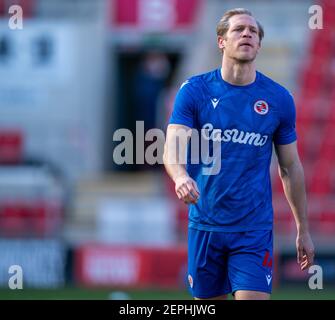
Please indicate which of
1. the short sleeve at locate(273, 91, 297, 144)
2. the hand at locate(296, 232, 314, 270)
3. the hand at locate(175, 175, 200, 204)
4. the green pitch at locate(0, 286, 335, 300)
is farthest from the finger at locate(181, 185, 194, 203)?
the green pitch at locate(0, 286, 335, 300)

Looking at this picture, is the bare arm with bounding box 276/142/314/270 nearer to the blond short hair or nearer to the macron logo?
the macron logo

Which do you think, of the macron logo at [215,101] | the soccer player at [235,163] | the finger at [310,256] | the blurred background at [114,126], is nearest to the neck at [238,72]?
the soccer player at [235,163]

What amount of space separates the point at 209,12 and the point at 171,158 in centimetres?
1183

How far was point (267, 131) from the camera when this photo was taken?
6082 millimetres

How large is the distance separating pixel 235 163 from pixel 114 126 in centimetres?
1208

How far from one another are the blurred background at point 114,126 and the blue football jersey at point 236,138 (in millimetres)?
6519

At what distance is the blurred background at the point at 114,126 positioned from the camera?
12875 millimetres

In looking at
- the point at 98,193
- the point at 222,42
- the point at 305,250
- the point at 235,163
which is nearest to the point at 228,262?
the point at 305,250

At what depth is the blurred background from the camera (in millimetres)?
12875

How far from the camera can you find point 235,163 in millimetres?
6066

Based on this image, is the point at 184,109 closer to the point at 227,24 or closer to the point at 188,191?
the point at 227,24

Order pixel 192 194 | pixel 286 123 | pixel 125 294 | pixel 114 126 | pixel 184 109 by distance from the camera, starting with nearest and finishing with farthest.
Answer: pixel 192 194
pixel 184 109
pixel 286 123
pixel 125 294
pixel 114 126
